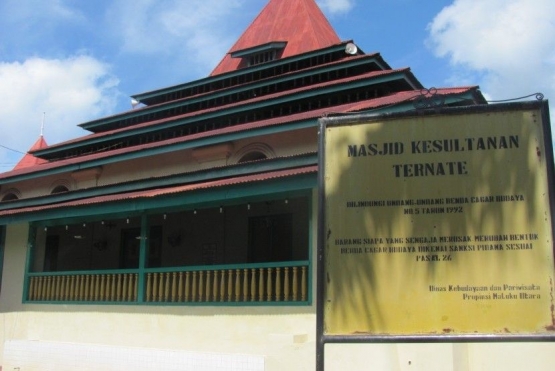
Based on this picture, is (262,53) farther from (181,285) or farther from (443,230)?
(443,230)

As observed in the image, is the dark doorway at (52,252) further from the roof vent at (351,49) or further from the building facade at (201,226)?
the roof vent at (351,49)

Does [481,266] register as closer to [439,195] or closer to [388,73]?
[439,195]

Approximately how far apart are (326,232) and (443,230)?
2.68ft

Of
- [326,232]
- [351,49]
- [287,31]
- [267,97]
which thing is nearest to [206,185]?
[267,97]

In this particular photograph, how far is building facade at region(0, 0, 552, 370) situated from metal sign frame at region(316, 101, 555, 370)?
299 centimetres

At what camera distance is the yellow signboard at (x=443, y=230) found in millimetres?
4098

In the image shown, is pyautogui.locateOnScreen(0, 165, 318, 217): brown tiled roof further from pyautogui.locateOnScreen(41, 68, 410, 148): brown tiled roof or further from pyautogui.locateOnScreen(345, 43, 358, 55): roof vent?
pyautogui.locateOnScreen(345, 43, 358, 55): roof vent

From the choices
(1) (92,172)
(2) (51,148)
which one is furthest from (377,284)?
(2) (51,148)

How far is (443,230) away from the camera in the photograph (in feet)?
13.9

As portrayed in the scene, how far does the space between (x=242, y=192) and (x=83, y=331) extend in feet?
15.1

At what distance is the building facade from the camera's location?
920cm

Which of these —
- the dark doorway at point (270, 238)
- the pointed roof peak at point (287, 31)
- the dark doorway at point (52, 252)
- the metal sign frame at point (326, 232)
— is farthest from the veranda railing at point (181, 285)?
the pointed roof peak at point (287, 31)

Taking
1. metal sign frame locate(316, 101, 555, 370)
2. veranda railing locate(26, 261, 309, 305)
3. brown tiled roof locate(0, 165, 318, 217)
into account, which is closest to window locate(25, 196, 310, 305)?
veranda railing locate(26, 261, 309, 305)

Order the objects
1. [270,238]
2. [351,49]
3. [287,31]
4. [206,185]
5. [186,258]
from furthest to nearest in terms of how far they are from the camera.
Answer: [287,31] < [186,258] < [351,49] < [270,238] < [206,185]
